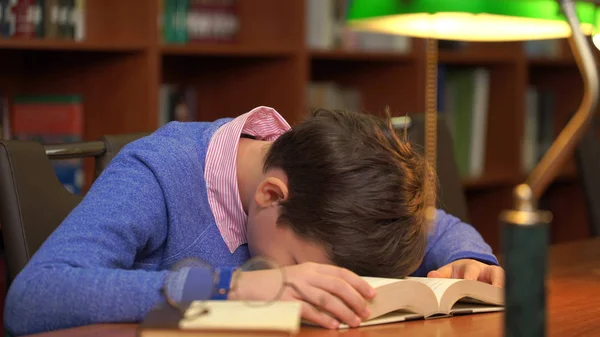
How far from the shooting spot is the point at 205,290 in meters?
0.92

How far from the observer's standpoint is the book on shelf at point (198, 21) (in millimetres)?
2559

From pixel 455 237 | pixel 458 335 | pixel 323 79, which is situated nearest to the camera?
pixel 458 335

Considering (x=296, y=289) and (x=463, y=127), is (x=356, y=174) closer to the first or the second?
(x=296, y=289)

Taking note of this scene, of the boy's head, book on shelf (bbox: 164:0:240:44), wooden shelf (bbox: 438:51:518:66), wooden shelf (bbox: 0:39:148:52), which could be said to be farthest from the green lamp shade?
wooden shelf (bbox: 438:51:518:66)

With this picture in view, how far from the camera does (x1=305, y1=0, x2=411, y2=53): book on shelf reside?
284cm

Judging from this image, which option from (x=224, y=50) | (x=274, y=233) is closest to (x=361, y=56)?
(x=224, y=50)

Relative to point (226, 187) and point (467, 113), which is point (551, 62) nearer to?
point (467, 113)

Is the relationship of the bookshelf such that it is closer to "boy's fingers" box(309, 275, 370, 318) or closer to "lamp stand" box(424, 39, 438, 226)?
"lamp stand" box(424, 39, 438, 226)

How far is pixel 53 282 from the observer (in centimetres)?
105

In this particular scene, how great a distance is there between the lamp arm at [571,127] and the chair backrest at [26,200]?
0.78m

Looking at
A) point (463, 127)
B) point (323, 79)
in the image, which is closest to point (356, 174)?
point (323, 79)

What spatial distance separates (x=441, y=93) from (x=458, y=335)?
2.31 metres

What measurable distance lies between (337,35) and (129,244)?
1873 millimetres

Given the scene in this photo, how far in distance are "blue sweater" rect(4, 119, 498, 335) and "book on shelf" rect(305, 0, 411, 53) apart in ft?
4.86
